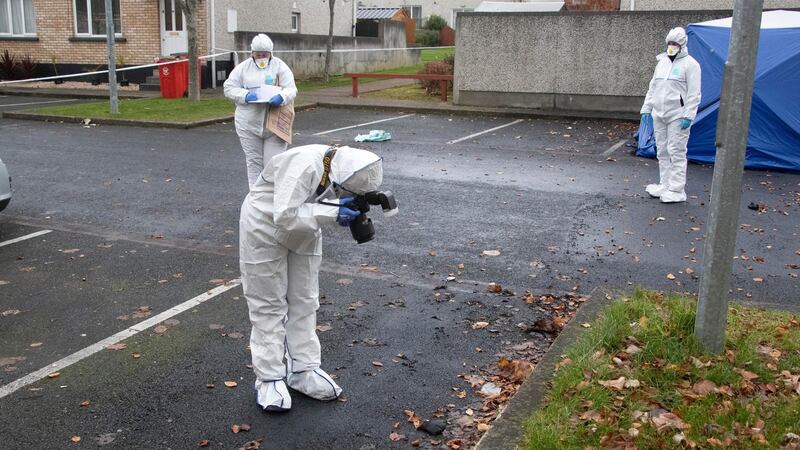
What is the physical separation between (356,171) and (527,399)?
1591 millimetres

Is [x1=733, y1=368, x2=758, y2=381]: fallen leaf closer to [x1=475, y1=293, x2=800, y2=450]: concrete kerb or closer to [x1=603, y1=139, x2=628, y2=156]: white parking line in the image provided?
[x1=475, y1=293, x2=800, y2=450]: concrete kerb

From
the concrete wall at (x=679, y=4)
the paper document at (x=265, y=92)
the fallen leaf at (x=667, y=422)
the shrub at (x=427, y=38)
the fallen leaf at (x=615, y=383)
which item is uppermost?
the concrete wall at (x=679, y=4)

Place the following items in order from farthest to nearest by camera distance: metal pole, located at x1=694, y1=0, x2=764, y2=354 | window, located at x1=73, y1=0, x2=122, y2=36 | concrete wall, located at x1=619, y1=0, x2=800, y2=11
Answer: window, located at x1=73, y1=0, x2=122, y2=36 → concrete wall, located at x1=619, y1=0, x2=800, y2=11 → metal pole, located at x1=694, y1=0, x2=764, y2=354

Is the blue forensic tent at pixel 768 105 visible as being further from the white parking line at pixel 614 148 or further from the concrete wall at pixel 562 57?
the concrete wall at pixel 562 57

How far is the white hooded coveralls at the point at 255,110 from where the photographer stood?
8.58 metres

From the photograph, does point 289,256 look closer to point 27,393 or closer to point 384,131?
point 27,393

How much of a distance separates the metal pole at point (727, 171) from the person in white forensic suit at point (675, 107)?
5.63 meters

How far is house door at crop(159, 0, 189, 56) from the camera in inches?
972

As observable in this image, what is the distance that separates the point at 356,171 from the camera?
4.18 metres

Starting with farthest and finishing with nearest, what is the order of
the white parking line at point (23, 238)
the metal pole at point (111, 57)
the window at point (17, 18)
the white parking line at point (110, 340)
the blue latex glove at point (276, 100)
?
1. the window at point (17, 18)
2. the metal pole at point (111, 57)
3. the blue latex glove at point (276, 100)
4. the white parking line at point (23, 238)
5. the white parking line at point (110, 340)

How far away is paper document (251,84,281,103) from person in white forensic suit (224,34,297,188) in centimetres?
3

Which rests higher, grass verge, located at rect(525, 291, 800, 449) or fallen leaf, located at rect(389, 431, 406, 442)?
grass verge, located at rect(525, 291, 800, 449)

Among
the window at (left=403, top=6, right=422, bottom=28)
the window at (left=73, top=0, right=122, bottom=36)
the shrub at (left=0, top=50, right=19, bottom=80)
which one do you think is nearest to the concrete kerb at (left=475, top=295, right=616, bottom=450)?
the window at (left=73, top=0, right=122, bottom=36)

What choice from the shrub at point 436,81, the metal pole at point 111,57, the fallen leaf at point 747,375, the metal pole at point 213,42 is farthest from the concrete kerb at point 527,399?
the metal pole at point 213,42
